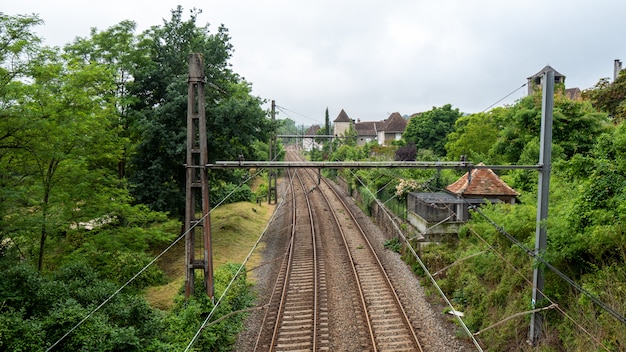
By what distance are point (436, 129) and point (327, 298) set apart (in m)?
30.9

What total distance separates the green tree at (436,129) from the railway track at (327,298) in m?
20.3

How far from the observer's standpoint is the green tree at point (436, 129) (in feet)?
132

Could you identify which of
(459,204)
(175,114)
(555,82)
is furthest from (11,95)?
(555,82)

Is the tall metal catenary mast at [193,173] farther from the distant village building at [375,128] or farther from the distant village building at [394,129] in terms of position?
the distant village building at [394,129]

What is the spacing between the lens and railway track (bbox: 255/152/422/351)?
1067 cm

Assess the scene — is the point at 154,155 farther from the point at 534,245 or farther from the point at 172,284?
the point at 534,245

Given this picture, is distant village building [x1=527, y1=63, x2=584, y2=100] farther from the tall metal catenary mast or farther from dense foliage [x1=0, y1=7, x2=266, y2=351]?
dense foliage [x1=0, y1=7, x2=266, y2=351]

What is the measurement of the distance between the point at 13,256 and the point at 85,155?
4017mm

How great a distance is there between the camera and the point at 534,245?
33.9ft

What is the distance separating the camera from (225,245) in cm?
2077

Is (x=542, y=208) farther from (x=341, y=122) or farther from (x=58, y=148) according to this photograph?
(x=341, y=122)

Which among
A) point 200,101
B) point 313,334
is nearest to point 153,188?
point 200,101

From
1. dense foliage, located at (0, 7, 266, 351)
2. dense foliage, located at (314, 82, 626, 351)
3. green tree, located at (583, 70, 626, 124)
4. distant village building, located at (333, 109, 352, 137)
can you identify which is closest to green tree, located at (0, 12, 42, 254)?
dense foliage, located at (0, 7, 266, 351)

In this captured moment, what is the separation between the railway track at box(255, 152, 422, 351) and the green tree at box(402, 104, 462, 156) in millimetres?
20335
